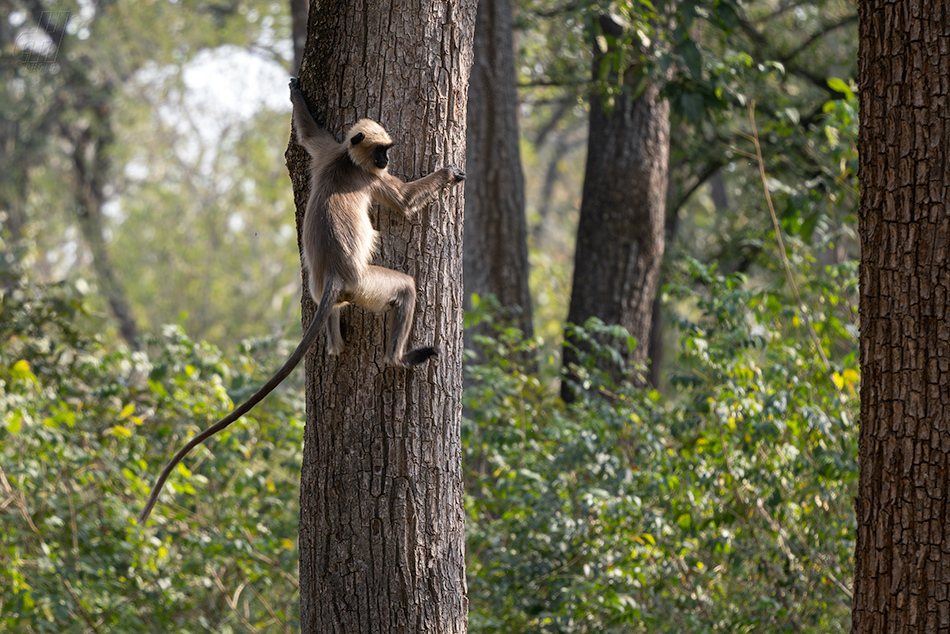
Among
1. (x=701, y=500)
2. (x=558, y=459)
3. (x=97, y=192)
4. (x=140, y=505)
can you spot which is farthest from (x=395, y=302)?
(x=97, y=192)

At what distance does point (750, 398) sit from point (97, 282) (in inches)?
596

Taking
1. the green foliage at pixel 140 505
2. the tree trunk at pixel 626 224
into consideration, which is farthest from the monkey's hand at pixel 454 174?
the tree trunk at pixel 626 224

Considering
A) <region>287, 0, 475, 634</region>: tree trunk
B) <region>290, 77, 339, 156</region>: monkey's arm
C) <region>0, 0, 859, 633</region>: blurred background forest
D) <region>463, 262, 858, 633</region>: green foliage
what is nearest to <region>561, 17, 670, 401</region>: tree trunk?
<region>0, 0, 859, 633</region>: blurred background forest

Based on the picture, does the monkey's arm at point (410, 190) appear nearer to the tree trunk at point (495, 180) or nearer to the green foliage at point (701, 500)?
the green foliage at point (701, 500)

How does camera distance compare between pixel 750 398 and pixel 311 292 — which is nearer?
pixel 311 292

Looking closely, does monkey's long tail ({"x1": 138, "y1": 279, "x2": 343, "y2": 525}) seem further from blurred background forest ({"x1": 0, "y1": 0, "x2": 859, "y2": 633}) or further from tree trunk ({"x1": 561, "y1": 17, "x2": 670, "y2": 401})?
tree trunk ({"x1": 561, "y1": 17, "x2": 670, "y2": 401})

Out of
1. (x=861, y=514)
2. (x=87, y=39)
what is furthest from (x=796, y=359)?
(x=87, y=39)

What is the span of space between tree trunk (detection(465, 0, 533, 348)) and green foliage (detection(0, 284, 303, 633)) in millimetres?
2332

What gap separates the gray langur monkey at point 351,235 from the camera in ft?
10.4

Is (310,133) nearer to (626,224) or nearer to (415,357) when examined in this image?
Answer: (415,357)

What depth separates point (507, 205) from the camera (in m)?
7.53

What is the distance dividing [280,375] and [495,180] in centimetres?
468

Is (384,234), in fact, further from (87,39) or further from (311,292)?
(87,39)

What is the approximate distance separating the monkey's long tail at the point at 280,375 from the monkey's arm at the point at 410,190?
37 cm
